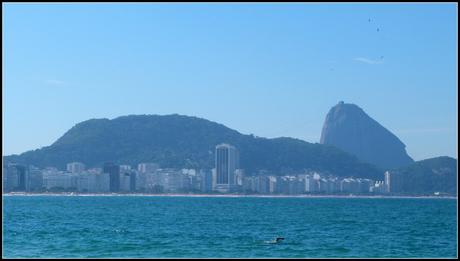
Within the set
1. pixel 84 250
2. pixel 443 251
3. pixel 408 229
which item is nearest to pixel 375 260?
pixel 443 251

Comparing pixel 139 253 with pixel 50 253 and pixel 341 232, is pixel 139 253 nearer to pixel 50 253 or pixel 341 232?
pixel 50 253

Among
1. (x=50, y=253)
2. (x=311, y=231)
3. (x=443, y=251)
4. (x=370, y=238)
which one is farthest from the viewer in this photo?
(x=311, y=231)

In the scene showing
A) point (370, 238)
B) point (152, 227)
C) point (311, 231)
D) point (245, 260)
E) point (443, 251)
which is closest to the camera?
point (245, 260)

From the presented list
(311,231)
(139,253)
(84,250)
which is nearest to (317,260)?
(139,253)

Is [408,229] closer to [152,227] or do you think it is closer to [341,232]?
[341,232]

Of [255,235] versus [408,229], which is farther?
[408,229]

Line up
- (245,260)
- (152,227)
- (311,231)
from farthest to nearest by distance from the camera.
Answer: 1. (152,227)
2. (311,231)
3. (245,260)

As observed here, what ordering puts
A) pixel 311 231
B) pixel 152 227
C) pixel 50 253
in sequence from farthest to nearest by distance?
pixel 152 227 < pixel 311 231 < pixel 50 253

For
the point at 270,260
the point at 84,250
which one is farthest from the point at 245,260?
the point at 84,250

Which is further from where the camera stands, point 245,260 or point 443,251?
point 443,251
